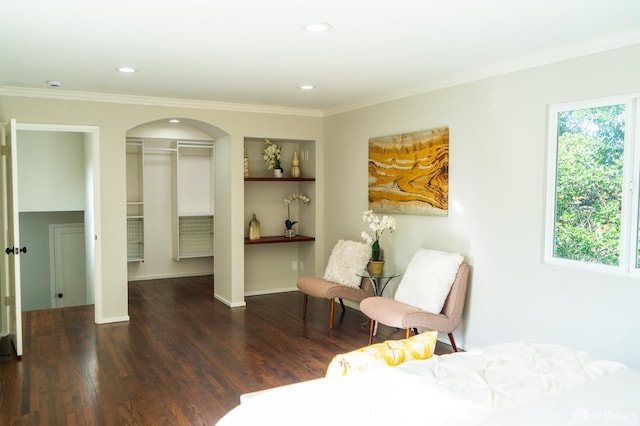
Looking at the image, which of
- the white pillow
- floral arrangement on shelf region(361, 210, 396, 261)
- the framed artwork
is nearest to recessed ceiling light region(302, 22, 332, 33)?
the framed artwork

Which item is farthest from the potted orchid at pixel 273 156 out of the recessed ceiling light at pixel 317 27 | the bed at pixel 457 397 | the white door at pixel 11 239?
the bed at pixel 457 397

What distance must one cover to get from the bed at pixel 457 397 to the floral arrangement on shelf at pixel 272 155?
464 cm

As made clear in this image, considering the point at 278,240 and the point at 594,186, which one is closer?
the point at 594,186

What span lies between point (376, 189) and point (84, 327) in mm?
3332

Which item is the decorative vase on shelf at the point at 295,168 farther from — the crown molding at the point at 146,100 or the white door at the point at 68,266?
the white door at the point at 68,266

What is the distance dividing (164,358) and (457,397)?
3.06 meters

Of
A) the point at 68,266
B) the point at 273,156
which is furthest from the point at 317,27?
the point at 68,266

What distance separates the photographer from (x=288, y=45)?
3.41 meters

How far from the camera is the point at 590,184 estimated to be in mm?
3432

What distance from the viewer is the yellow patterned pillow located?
2.05m

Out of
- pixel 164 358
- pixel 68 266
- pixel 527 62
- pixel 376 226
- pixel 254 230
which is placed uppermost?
pixel 527 62

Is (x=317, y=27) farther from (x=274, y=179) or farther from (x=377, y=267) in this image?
(x=274, y=179)

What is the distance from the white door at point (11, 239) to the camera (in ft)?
13.8

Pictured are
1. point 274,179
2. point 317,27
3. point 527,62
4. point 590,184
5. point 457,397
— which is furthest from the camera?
point 274,179
